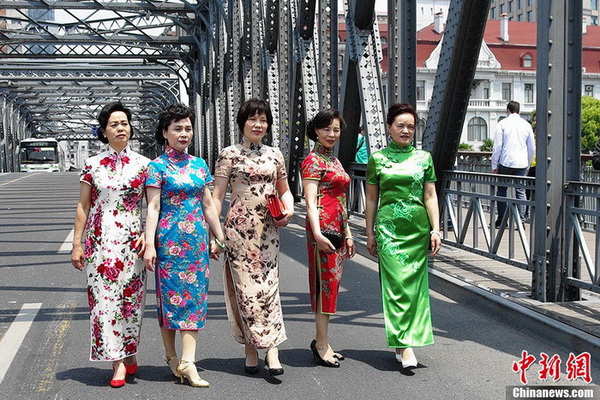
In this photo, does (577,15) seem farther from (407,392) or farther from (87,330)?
(87,330)

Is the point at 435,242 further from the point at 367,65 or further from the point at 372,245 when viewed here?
the point at 367,65

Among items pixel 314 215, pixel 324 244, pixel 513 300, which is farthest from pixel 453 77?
pixel 324 244

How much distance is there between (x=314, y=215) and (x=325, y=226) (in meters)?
0.11

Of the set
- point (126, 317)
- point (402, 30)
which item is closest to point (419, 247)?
point (126, 317)

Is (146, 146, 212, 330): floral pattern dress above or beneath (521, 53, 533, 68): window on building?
beneath

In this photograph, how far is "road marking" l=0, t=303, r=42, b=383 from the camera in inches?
226

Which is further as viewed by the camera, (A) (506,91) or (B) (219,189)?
(A) (506,91)

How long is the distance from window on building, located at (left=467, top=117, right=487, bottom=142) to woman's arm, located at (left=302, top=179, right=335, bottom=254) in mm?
75318

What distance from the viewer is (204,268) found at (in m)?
5.23

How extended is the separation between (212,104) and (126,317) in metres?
30.1

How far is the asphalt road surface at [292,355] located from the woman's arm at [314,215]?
30.7 inches

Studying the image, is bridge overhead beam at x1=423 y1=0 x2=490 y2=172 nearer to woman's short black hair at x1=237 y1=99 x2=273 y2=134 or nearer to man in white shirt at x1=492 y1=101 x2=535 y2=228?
man in white shirt at x1=492 y1=101 x2=535 y2=228

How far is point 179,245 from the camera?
16.8 feet

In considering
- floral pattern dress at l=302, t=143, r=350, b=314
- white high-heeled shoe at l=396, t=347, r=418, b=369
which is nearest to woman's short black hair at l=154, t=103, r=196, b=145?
floral pattern dress at l=302, t=143, r=350, b=314
